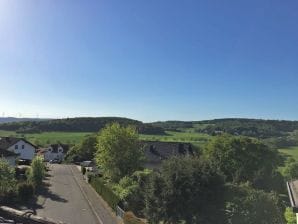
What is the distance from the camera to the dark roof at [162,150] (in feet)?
256

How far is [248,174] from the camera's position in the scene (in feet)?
216

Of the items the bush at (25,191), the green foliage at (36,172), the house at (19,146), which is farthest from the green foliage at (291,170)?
the house at (19,146)

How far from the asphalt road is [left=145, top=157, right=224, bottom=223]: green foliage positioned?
988 centimetres

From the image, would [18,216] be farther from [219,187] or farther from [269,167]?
[269,167]

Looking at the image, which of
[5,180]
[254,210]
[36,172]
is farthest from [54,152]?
[254,210]

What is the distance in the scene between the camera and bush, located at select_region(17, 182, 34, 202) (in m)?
48.9

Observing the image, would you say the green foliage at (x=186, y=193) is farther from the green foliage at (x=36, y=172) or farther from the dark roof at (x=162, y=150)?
the dark roof at (x=162, y=150)

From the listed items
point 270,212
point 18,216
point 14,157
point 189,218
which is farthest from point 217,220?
point 14,157

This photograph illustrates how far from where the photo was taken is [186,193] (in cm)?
3067

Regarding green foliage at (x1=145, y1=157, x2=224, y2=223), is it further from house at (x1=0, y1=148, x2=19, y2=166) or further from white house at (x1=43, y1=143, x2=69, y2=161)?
white house at (x1=43, y1=143, x2=69, y2=161)

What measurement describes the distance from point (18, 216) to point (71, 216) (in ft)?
110

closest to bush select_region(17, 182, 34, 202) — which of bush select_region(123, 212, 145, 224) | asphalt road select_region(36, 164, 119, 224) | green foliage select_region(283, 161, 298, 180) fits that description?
asphalt road select_region(36, 164, 119, 224)

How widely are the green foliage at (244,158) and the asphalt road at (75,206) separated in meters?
21.9

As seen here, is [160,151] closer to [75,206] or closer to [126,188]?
[126,188]
